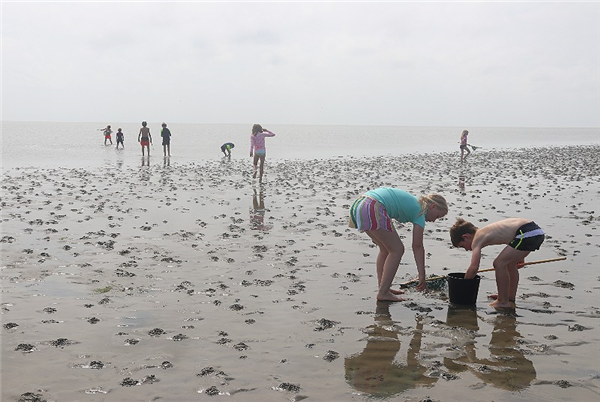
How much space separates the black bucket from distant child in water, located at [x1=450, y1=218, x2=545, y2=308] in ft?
0.32

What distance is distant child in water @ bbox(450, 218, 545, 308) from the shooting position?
668cm

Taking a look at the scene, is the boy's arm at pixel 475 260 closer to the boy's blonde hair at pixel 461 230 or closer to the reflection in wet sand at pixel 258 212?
the boy's blonde hair at pixel 461 230

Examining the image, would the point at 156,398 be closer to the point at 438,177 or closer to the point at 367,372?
the point at 367,372

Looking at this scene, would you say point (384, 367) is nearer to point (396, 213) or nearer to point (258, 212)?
point (396, 213)

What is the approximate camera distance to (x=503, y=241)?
6.79 metres

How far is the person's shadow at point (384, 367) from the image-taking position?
4.82 metres

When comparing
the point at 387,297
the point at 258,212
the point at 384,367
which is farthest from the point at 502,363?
the point at 258,212

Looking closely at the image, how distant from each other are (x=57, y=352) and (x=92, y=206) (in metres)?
9.84

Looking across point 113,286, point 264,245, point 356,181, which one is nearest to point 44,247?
point 113,286

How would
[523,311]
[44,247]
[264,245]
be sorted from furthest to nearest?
[264,245]
[44,247]
[523,311]

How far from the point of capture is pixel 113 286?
7.68 metres

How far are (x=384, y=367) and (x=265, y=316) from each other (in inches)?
73.0

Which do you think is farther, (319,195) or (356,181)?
(356,181)

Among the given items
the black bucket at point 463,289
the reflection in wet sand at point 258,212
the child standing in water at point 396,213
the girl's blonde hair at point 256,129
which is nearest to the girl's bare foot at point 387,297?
the child standing in water at point 396,213
